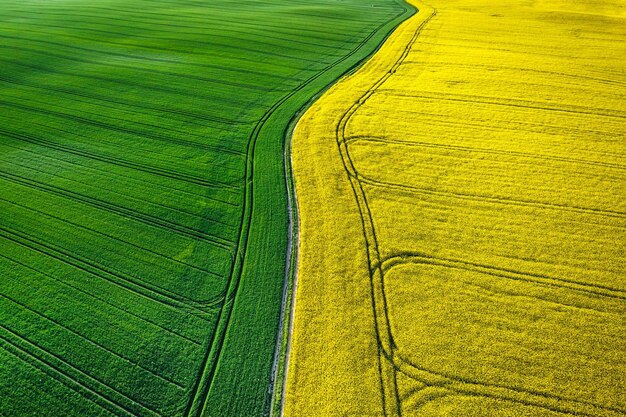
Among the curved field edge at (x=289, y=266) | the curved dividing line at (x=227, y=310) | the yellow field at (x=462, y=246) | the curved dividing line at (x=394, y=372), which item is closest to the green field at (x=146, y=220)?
the curved dividing line at (x=227, y=310)

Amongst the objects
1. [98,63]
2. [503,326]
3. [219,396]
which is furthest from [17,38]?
[503,326]

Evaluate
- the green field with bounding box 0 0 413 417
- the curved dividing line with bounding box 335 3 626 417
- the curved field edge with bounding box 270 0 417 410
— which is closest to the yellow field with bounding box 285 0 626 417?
the curved dividing line with bounding box 335 3 626 417

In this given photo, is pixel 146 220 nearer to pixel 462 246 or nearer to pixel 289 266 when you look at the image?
pixel 289 266

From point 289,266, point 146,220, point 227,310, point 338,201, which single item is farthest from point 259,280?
point 146,220

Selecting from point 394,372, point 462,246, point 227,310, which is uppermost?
point 462,246

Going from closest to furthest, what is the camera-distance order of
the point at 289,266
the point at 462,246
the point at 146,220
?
the point at 289,266 → the point at 462,246 → the point at 146,220

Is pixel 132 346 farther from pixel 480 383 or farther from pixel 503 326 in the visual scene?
pixel 503 326
